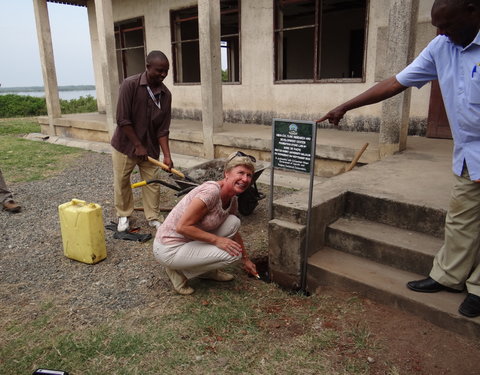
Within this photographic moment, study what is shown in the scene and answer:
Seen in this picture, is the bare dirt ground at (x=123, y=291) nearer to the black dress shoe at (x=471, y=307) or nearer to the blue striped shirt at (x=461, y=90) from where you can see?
the black dress shoe at (x=471, y=307)

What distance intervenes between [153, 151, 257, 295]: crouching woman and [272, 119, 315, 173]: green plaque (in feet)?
1.29

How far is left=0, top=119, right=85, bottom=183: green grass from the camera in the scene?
25.6ft

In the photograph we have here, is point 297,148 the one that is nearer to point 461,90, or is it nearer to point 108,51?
point 461,90

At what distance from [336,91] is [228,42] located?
9.50m

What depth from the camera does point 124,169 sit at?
4.47 meters

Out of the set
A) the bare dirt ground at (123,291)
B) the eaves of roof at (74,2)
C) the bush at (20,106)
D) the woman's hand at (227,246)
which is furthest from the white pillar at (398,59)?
the bush at (20,106)

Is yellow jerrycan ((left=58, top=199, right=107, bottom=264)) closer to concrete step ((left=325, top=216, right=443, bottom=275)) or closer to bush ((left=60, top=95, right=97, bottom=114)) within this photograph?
concrete step ((left=325, top=216, right=443, bottom=275))

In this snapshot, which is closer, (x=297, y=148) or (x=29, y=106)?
(x=297, y=148)

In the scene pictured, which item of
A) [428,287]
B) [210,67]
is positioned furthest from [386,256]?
[210,67]

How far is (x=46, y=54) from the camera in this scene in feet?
35.9

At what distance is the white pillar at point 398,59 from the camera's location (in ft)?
16.2

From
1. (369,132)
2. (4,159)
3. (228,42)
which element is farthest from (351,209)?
(228,42)

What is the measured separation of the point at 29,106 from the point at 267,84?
1588 cm

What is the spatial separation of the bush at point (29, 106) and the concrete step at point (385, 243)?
1775 centimetres
